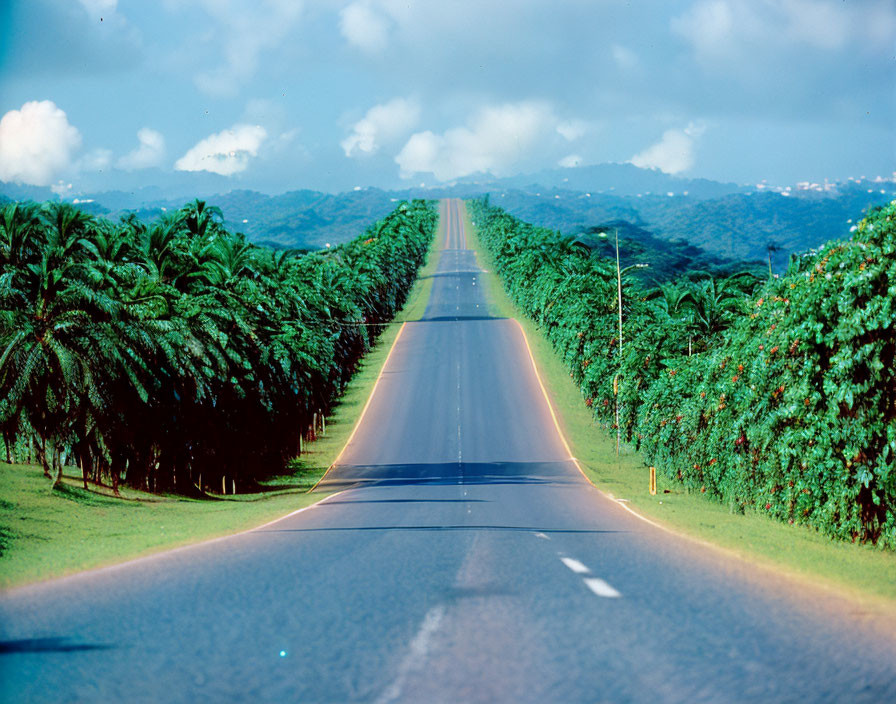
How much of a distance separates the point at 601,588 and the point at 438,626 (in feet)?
7.82

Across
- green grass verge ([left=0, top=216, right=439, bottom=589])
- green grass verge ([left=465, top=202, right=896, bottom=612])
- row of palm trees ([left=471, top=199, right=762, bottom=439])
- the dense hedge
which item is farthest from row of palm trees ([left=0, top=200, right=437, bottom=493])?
row of palm trees ([left=471, top=199, right=762, bottom=439])

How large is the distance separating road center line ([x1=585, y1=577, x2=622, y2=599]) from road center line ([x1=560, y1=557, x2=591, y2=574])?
52 cm

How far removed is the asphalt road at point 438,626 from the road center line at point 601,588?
2.0 inches

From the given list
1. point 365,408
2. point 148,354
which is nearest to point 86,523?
point 148,354

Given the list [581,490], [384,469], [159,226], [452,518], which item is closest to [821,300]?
[452,518]

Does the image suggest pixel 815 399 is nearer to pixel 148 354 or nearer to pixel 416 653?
pixel 416 653

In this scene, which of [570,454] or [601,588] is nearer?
[601,588]

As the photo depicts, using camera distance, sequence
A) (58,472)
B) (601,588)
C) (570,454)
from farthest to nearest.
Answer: (570,454)
(58,472)
(601,588)

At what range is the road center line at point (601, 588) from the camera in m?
9.02

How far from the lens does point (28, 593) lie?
9383 mm

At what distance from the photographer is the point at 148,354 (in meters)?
28.7

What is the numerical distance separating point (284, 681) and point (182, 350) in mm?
25741

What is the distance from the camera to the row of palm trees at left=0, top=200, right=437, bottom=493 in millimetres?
25281

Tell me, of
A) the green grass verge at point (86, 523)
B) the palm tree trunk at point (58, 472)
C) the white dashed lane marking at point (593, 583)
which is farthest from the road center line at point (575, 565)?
the palm tree trunk at point (58, 472)
